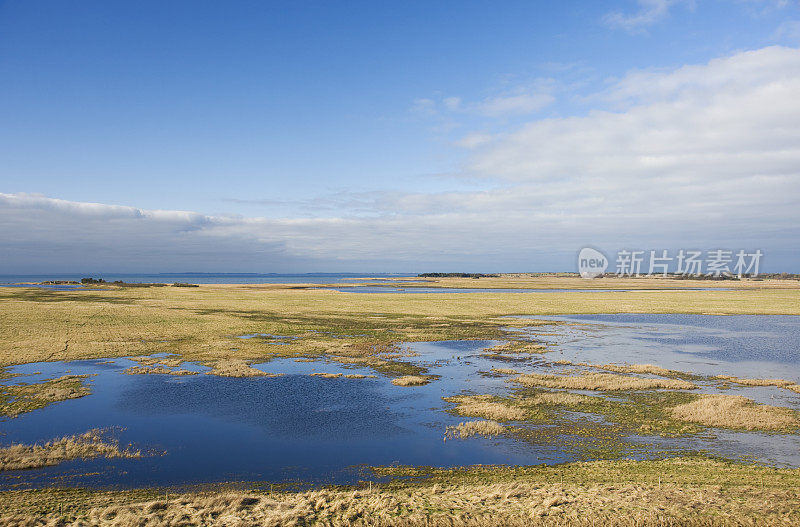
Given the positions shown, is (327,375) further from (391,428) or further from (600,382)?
(600,382)

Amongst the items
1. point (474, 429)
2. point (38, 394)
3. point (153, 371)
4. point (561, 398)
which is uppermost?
point (561, 398)

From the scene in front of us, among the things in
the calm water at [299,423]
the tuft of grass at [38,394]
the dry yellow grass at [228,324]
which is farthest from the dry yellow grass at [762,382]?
the tuft of grass at [38,394]

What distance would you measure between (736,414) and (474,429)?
1321 centimetres

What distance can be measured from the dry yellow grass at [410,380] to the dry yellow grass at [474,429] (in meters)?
8.52

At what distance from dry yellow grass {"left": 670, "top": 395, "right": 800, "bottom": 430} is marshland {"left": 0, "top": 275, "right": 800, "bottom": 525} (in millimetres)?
125

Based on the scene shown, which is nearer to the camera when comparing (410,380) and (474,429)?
(474,429)

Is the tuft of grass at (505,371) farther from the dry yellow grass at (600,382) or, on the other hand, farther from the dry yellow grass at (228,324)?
the dry yellow grass at (228,324)

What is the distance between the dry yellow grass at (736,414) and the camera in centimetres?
2219

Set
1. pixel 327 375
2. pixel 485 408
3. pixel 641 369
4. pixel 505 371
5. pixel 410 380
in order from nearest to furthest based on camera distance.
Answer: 1. pixel 485 408
2. pixel 410 380
3. pixel 327 375
4. pixel 505 371
5. pixel 641 369

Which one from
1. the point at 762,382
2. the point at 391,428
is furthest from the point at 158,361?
the point at 762,382

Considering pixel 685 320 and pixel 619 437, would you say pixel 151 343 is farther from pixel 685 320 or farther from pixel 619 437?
pixel 685 320

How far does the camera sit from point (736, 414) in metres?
23.3

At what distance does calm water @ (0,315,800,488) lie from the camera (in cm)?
1722

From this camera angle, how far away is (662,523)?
13.0 meters
